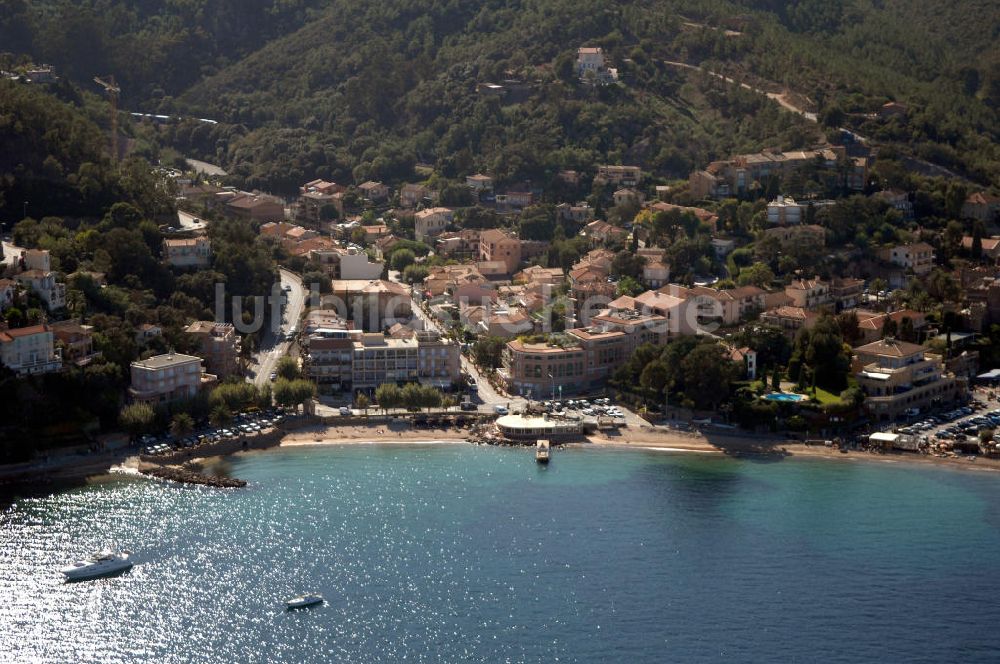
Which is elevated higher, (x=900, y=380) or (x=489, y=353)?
(x=489, y=353)

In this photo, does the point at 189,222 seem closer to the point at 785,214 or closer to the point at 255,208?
the point at 255,208

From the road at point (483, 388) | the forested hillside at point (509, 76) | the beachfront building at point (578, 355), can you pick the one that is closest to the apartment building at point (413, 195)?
the forested hillside at point (509, 76)

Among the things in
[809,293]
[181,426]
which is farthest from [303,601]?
[809,293]

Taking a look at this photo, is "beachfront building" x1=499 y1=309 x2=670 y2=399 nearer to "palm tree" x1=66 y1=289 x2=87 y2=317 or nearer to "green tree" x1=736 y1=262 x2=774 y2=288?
"green tree" x1=736 y1=262 x2=774 y2=288

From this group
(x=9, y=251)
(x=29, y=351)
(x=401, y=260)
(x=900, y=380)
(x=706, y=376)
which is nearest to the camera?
(x=29, y=351)

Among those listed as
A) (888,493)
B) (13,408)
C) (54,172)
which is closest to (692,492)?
(888,493)

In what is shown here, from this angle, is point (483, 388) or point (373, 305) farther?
point (373, 305)
